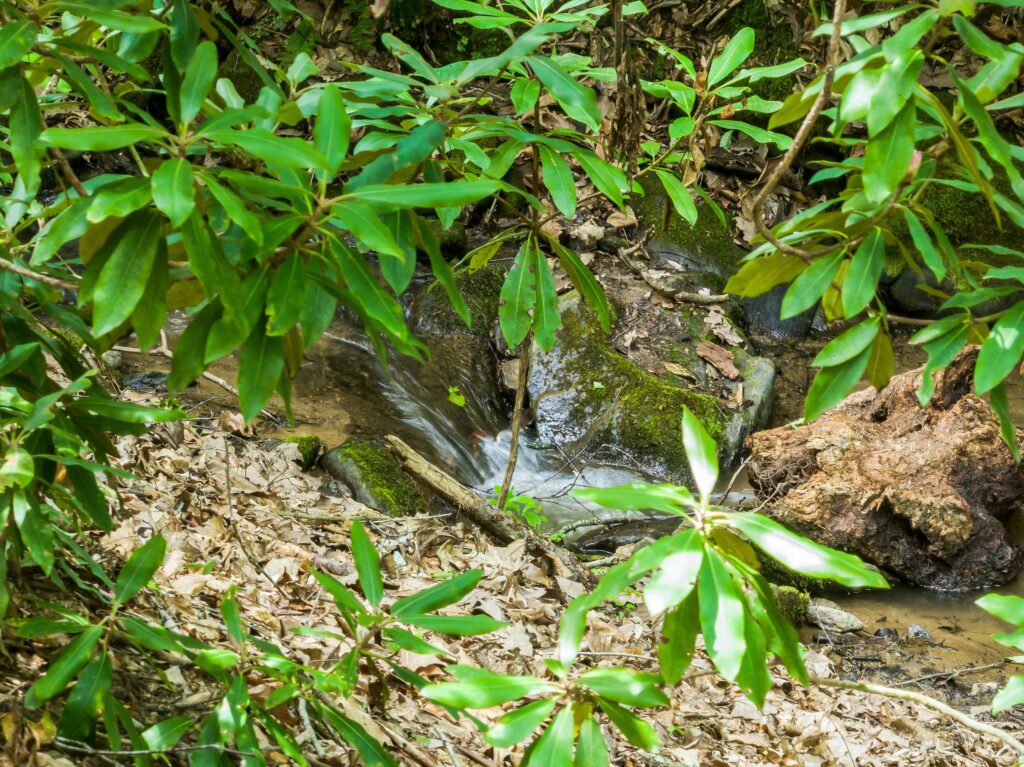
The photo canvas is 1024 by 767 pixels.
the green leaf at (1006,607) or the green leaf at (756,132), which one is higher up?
the green leaf at (756,132)

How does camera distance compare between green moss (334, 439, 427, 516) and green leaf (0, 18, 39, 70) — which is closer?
green leaf (0, 18, 39, 70)

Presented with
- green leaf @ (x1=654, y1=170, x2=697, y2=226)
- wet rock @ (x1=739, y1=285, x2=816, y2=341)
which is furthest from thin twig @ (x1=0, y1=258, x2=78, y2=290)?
wet rock @ (x1=739, y1=285, x2=816, y2=341)

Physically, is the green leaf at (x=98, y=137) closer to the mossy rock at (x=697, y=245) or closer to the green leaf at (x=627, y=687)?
the green leaf at (x=627, y=687)

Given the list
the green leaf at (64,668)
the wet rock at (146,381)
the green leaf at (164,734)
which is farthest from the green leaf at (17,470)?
the wet rock at (146,381)

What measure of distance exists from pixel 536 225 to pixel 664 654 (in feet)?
4.55

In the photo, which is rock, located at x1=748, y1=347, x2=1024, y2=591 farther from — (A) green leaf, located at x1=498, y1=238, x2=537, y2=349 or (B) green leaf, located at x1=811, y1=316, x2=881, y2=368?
(B) green leaf, located at x1=811, y1=316, x2=881, y2=368

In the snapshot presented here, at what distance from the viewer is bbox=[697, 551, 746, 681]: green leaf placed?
3.31ft

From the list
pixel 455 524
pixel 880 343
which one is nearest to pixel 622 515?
pixel 455 524

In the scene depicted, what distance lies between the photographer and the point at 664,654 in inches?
46.7

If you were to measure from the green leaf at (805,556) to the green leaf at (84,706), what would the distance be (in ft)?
3.41

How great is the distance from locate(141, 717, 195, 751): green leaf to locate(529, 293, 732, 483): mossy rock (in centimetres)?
470

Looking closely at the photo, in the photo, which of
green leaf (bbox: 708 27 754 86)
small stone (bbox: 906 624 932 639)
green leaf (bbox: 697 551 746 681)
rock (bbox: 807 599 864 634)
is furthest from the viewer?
small stone (bbox: 906 624 932 639)

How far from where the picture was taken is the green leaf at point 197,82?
124 centimetres

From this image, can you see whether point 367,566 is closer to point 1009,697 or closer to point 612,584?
point 612,584
